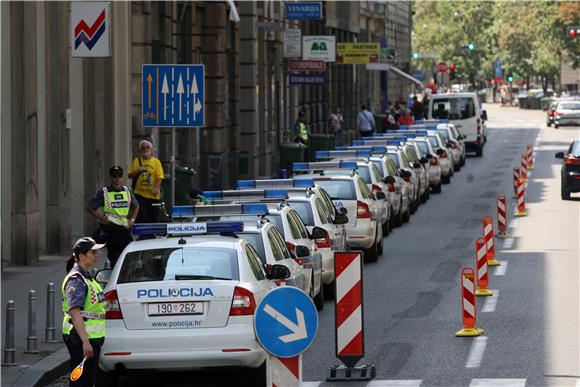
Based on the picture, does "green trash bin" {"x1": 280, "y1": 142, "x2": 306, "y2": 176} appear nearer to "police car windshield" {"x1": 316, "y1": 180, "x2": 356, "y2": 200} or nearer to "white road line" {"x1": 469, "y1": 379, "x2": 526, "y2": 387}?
"police car windshield" {"x1": 316, "y1": 180, "x2": 356, "y2": 200}

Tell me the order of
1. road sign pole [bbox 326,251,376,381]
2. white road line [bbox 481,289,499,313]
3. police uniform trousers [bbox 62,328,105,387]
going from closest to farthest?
police uniform trousers [bbox 62,328,105,387] → road sign pole [bbox 326,251,376,381] → white road line [bbox 481,289,499,313]

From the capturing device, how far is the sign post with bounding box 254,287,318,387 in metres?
11.6

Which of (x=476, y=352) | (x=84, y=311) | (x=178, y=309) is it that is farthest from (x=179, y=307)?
(x=476, y=352)

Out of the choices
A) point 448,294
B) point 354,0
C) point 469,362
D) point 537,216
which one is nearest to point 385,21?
point 354,0

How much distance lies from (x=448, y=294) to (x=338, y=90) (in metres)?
50.7

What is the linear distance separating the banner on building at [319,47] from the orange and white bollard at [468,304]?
36.5 meters

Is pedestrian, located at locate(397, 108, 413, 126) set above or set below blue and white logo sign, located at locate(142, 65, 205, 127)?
below

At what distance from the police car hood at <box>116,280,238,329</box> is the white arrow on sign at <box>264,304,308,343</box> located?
2.31 meters

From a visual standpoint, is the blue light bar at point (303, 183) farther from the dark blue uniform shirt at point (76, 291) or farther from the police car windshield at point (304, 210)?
the dark blue uniform shirt at point (76, 291)

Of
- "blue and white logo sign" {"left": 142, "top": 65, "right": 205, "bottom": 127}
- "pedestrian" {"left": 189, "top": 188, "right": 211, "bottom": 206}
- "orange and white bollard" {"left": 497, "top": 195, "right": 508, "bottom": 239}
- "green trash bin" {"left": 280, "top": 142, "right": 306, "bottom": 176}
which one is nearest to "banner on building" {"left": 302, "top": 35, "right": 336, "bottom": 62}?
"green trash bin" {"left": 280, "top": 142, "right": 306, "bottom": 176}

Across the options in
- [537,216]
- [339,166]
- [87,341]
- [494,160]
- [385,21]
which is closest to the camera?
[87,341]

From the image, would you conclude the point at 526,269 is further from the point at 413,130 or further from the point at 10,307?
the point at 413,130

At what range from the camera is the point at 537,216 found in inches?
1411

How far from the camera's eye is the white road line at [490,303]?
20438 millimetres
